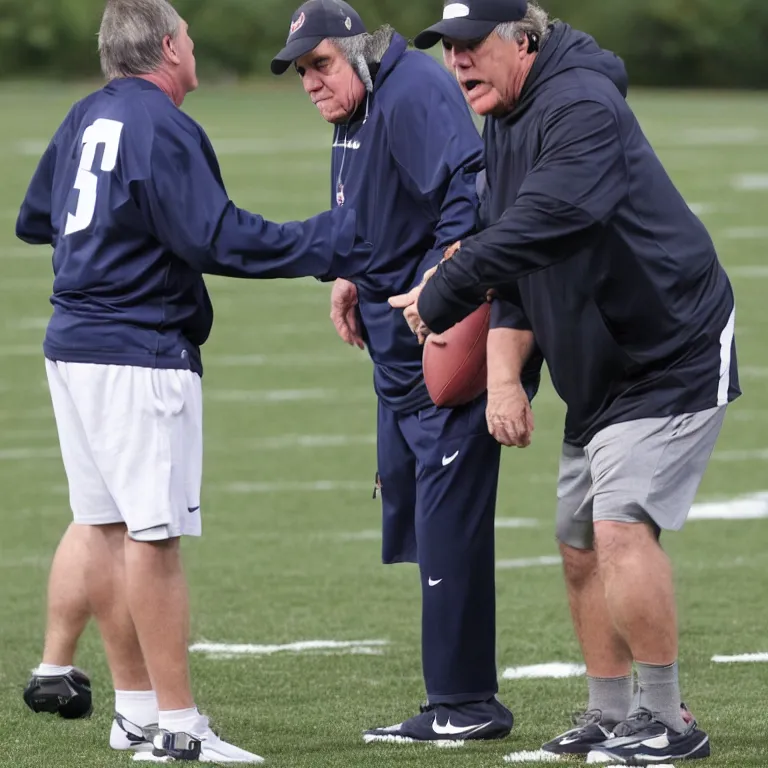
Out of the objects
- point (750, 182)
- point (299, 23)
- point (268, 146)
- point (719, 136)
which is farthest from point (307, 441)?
point (719, 136)

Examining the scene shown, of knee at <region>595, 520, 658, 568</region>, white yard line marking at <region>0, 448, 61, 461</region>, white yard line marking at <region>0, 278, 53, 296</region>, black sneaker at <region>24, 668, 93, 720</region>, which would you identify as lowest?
white yard line marking at <region>0, 448, 61, 461</region>

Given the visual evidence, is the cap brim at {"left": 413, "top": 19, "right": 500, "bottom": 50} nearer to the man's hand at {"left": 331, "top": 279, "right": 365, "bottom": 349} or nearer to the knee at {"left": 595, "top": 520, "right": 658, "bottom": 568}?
the man's hand at {"left": 331, "top": 279, "right": 365, "bottom": 349}

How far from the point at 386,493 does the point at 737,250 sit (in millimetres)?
12931

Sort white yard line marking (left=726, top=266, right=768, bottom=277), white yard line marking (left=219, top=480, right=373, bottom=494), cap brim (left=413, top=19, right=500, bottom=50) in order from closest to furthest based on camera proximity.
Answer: cap brim (left=413, top=19, right=500, bottom=50), white yard line marking (left=219, top=480, right=373, bottom=494), white yard line marking (left=726, top=266, right=768, bottom=277)

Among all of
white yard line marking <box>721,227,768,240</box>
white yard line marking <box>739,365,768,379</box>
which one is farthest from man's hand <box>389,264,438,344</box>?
white yard line marking <box>721,227,768,240</box>

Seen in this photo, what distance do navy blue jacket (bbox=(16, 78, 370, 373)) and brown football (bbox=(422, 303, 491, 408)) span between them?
36cm

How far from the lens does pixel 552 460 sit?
34.2 ft

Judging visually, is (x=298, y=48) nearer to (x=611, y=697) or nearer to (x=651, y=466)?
(x=651, y=466)

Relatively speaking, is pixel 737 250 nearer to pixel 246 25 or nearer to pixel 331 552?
pixel 331 552

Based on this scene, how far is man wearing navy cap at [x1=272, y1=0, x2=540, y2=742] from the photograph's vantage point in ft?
16.3

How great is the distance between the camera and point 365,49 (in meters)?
5.06

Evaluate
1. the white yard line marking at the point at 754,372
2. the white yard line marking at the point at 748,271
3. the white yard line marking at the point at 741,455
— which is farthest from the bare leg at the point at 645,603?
the white yard line marking at the point at 748,271

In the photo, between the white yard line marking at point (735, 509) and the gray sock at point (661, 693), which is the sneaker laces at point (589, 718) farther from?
the white yard line marking at point (735, 509)

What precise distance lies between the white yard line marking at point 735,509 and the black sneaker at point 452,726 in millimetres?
3980
